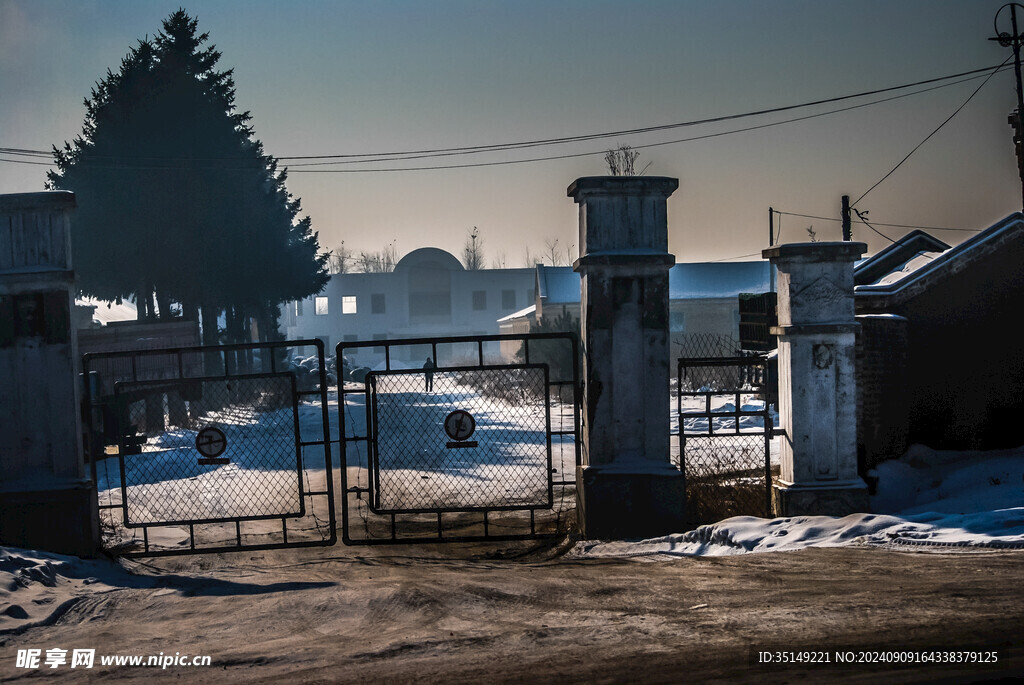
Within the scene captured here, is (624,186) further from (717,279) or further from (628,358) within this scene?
(717,279)

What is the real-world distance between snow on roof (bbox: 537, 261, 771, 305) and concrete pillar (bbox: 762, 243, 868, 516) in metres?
39.6

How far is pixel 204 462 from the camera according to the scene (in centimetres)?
925

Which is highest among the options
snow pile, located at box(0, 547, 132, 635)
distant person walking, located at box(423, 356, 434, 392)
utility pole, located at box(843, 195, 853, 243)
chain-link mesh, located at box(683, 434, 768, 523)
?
utility pole, located at box(843, 195, 853, 243)

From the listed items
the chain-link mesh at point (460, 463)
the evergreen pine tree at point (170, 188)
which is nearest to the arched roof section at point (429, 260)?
the evergreen pine tree at point (170, 188)

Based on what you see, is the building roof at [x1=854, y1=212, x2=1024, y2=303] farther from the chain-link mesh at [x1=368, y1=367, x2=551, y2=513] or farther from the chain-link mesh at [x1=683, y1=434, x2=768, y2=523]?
the chain-link mesh at [x1=368, y1=367, x2=551, y2=513]

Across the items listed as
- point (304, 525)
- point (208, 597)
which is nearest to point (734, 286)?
point (304, 525)

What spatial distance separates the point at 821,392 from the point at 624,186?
282 centimetres

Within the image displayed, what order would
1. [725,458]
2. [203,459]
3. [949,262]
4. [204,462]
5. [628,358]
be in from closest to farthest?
[628,358] → [203,459] → [204,462] → [949,262] → [725,458]

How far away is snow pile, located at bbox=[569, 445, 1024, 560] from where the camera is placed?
23.7 feet

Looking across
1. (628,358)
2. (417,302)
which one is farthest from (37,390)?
(417,302)

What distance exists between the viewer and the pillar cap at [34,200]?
27.8ft

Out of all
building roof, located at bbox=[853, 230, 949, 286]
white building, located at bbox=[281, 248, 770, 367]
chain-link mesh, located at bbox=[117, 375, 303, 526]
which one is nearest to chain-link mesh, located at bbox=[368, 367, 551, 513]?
chain-link mesh, located at bbox=[117, 375, 303, 526]

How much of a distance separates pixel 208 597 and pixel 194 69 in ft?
92.6

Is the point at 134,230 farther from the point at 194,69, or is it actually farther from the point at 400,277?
the point at 400,277
